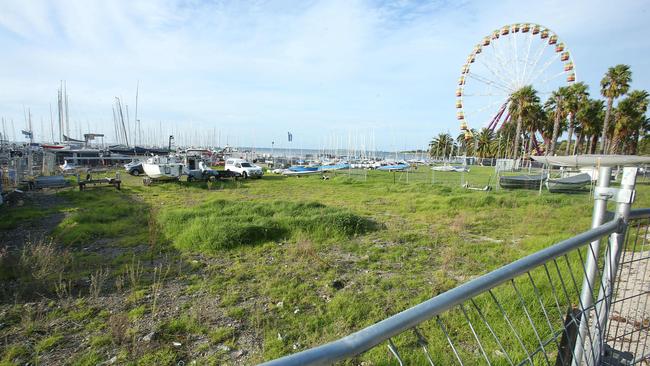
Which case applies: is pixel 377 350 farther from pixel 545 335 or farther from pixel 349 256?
pixel 349 256

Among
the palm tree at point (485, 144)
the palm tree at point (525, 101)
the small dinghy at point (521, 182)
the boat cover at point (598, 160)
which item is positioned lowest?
the small dinghy at point (521, 182)

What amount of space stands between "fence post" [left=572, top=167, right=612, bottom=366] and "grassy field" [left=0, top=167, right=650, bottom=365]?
1474mm

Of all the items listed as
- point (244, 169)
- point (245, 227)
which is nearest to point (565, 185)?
point (245, 227)

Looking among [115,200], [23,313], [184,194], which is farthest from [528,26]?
[23,313]

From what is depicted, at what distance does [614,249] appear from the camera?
2314mm

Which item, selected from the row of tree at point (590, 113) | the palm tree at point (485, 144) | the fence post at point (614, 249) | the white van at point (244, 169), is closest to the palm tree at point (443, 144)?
the palm tree at point (485, 144)

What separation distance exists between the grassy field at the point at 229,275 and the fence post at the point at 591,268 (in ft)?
4.84

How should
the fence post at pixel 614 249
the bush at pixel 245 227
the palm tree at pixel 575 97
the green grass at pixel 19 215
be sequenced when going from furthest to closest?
the palm tree at pixel 575 97 < the green grass at pixel 19 215 < the bush at pixel 245 227 < the fence post at pixel 614 249

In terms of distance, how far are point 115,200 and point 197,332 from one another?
41.6 feet

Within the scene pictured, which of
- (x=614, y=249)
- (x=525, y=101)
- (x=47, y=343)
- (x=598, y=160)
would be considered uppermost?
(x=525, y=101)

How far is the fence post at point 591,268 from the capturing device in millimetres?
2186

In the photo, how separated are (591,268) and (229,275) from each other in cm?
525

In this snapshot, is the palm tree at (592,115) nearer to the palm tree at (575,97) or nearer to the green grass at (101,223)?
the palm tree at (575,97)

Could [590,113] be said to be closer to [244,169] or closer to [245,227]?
[244,169]
